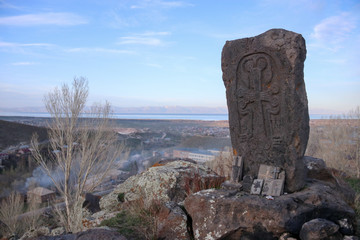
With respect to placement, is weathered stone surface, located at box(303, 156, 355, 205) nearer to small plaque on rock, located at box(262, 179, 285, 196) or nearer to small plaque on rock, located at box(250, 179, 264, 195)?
small plaque on rock, located at box(262, 179, 285, 196)

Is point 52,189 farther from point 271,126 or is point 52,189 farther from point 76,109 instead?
point 271,126

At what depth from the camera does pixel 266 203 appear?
4105mm

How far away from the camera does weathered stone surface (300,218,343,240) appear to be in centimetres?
357

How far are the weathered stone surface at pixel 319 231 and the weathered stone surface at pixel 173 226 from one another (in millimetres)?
1698

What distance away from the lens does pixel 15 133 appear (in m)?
19.6

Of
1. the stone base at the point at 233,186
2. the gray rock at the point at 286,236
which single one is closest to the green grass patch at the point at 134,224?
the stone base at the point at 233,186

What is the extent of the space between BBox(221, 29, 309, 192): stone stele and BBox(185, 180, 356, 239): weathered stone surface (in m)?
0.66

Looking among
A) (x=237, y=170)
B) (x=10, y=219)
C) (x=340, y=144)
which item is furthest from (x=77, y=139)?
(x=340, y=144)

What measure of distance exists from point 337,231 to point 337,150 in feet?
41.6

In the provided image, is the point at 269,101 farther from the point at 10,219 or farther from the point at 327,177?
the point at 10,219

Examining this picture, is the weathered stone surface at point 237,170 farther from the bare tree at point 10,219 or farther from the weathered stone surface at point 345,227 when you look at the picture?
the bare tree at point 10,219

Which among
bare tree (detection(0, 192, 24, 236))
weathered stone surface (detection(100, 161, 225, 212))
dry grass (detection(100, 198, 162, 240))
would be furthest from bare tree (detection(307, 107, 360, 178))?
bare tree (detection(0, 192, 24, 236))

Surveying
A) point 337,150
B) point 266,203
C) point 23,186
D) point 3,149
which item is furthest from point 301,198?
point 3,149

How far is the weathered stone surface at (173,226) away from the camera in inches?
167
